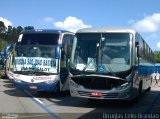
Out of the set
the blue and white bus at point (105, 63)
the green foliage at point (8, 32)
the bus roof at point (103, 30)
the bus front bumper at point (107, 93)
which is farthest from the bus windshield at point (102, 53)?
the green foliage at point (8, 32)

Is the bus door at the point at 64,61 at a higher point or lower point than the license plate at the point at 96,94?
higher

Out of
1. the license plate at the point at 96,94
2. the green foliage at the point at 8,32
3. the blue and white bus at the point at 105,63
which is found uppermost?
the green foliage at the point at 8,32

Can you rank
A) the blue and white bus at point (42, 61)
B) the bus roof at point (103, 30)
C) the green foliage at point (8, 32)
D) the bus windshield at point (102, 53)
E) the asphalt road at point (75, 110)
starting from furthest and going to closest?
the green foliage at point (8, 32)
the blue and white bus at point (42, 61)
the bus roof at point (103, 30)
the bus windshield at point (102, 53)
the asphalt road at point (75, 110)

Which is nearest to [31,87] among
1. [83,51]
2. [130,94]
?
[83,51]

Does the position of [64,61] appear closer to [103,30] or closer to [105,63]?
[103,30]

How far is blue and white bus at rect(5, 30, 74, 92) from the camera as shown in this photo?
1906 centimetres

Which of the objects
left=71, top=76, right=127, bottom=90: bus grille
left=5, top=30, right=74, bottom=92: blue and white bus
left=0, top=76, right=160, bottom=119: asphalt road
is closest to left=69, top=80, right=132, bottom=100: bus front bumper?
left=71, top=76, right=127, bottom=90: bus grille

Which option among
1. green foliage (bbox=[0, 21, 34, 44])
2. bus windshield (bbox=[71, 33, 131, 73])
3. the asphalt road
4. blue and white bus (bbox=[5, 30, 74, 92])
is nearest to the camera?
the asphalt road

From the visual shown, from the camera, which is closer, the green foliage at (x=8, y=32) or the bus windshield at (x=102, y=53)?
the bus windshield at (x=102, y=53)

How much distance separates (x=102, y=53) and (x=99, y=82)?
1.17 m

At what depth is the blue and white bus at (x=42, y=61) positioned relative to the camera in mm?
19062

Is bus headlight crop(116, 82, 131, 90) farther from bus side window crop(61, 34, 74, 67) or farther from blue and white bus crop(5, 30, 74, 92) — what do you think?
blue and white bus crop(5, 30, 74, 92)

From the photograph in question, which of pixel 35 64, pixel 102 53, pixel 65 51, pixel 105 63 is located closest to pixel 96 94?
pixel 105 63

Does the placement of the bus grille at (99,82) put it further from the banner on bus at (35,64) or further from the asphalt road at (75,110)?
the banner on bus at (35,64)
